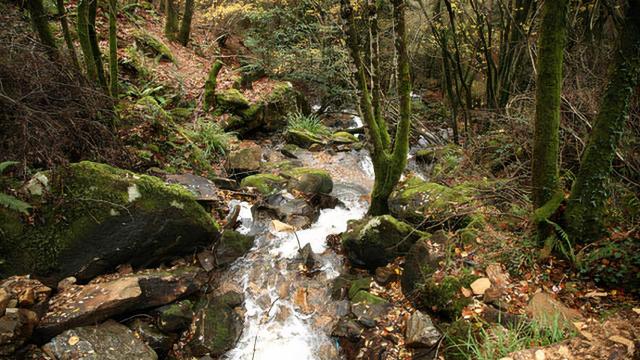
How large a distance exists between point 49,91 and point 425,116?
12.3 m

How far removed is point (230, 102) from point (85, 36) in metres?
4.76

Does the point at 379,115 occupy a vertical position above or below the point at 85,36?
below

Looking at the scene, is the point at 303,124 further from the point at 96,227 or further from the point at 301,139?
the point at 96,227

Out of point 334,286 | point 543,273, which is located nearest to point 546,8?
point 543,273

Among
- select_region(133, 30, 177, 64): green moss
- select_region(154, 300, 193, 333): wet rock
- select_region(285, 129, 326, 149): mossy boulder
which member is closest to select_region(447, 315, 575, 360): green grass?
select_region(154, 300, 193, 333): wet rock

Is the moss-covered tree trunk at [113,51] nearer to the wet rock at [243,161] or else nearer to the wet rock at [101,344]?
the wet rock at [243,161]

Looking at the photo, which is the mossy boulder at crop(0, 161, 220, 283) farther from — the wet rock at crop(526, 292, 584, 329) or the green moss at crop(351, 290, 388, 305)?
the wet rock at crop(526, 292, 584, 329)

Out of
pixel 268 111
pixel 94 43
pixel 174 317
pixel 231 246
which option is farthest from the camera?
pixel 268 111

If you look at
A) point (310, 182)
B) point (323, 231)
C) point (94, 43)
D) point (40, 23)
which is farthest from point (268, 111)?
point (40, 23)

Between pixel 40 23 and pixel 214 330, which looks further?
pixel 40 23

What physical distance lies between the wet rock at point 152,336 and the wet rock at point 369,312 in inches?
89.1

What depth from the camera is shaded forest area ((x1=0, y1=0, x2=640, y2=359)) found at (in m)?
3.58

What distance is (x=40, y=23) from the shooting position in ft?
18.3

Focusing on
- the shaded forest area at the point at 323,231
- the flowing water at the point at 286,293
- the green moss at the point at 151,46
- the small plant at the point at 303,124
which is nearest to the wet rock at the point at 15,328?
the shaded forest area at the point at 323,231
